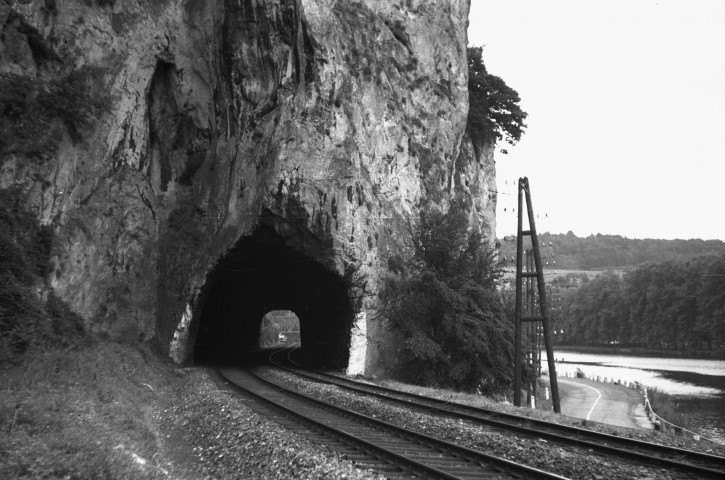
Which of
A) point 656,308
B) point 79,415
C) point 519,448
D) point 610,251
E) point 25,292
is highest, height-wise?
point 610,251

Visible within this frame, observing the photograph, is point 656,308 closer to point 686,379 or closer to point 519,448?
point 686,379

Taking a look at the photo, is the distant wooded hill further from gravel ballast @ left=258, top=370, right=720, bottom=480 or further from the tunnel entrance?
gravel ballast @ left=258, top=370, right=720, bottom=480

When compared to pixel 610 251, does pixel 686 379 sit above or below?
below

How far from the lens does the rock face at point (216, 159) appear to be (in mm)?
19469

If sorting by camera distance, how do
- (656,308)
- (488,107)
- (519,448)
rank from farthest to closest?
(656,308), (488,107), (519,448)

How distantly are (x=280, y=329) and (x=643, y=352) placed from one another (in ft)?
189

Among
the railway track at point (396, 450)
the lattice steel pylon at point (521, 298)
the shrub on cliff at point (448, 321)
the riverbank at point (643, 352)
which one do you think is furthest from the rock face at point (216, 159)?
the riverbank at point (643, 352)

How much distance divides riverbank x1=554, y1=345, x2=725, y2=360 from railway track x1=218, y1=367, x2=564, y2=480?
7096cm

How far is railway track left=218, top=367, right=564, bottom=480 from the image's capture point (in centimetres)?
842

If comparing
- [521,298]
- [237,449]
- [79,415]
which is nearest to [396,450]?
[237,449]

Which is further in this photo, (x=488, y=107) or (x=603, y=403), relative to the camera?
(x=488, y=107)

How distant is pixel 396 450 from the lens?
32.7ft

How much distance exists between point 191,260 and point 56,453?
1781cm

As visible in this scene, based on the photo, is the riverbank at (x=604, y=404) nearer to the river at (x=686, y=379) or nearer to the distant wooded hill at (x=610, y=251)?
the river at (x=686, y=379)
